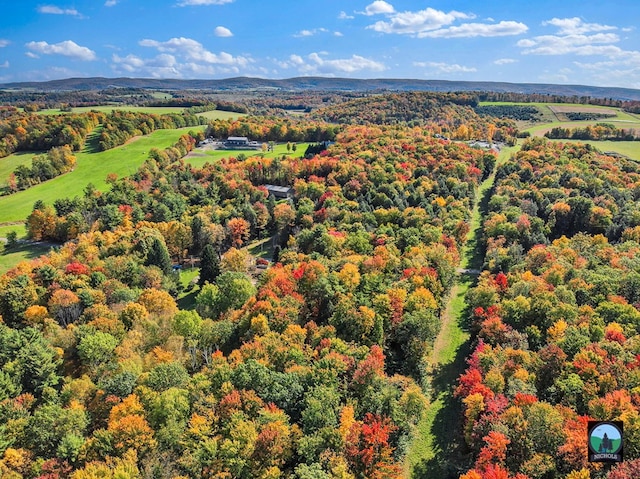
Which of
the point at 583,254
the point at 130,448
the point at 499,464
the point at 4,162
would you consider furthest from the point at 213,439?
the point at 4,162

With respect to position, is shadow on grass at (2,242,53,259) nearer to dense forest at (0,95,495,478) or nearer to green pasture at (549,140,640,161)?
dense forest at (0,95,495,478)

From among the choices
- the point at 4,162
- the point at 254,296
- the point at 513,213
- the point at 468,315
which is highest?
the point at 4,162

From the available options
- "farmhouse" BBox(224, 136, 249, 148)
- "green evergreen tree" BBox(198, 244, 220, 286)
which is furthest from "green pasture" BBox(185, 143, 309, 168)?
"green evergreen tree" BBox(198, 244, 220, 286)

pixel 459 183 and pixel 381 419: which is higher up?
pixel 459 183

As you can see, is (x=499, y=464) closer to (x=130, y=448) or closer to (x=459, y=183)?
(x=130, y=448)

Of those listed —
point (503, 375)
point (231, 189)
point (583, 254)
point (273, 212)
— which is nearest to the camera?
point (503, 375)

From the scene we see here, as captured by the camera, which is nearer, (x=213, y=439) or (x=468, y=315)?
(x=213, y=439)

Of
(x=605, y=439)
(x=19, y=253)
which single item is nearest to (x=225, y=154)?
(x=19, y=253)

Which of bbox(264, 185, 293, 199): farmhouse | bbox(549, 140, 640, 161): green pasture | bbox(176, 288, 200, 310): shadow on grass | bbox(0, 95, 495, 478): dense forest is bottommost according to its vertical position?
bbox(176, 288, 200, 310): shadow on grass
